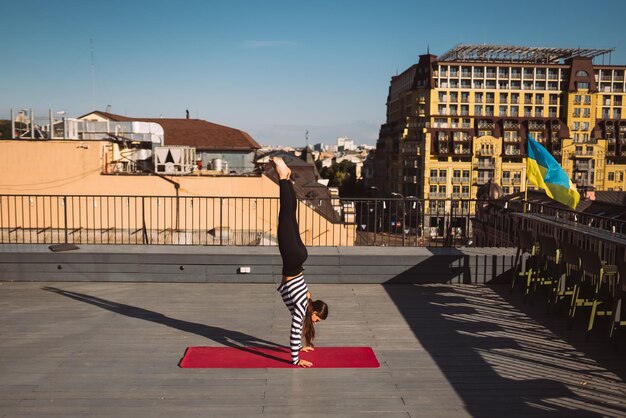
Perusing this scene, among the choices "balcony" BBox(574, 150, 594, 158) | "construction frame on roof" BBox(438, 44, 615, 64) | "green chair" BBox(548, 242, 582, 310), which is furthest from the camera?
"construction frame on roof" BBox(438, 44, 615, 64)

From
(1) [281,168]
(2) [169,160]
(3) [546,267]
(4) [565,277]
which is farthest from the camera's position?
(2) [169,160]

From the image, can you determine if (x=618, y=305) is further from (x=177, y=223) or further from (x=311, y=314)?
(x=177, y=223)

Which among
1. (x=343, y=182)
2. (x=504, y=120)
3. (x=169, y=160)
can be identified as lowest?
(x=343, y=182)

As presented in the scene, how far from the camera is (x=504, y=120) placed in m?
75.6

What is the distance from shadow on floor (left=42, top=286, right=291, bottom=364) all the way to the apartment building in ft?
221

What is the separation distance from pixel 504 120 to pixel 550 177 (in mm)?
72353

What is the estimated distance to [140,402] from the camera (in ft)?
15.6

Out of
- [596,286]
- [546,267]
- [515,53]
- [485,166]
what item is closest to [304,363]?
[596,286]

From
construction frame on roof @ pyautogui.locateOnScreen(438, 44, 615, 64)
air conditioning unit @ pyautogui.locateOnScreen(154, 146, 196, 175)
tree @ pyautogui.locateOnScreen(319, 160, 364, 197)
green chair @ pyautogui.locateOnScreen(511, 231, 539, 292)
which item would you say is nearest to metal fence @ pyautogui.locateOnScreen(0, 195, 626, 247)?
green chair @ pyautogui.locateOnScreen(511, 231, 539, 292)

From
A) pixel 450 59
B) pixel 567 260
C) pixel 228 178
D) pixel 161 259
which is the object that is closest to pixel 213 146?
pixel 228 178

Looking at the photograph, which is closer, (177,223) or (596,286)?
(596,286)

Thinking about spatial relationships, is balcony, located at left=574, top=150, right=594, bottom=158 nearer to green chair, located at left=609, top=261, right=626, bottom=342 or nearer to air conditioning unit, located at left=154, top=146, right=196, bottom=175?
air conditioning unit, located at left=154, top=146, right=196, bottom=175

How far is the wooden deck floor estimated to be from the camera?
15.6 feet

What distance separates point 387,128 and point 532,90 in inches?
921
